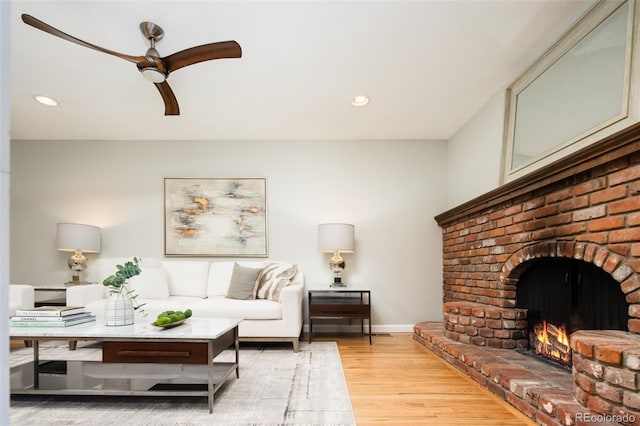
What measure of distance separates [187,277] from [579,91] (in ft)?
12.8

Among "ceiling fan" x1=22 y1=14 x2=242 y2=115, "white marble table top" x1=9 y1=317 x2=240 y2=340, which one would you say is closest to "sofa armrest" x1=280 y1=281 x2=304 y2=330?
"white marble table top" x1=9 y1=317 x2=240 y2=340

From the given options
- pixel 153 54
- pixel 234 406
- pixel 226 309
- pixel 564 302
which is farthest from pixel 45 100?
pixel 564 302

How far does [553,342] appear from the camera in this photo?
8.25ft

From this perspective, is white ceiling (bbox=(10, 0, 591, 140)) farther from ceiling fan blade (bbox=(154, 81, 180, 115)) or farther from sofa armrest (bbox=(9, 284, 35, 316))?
sofa armrest (bbox=(9, 284, 35, 316))

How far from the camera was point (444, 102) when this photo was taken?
3570mm

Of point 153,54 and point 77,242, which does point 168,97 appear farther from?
point 77,242

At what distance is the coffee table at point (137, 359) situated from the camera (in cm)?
212

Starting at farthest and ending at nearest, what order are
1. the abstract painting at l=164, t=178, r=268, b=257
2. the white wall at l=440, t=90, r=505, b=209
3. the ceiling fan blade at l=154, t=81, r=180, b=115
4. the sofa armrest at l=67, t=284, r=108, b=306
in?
1. the abstract painting at l=164, t=178, r=268, b=257
2. the sofa armrest at l=67, t=284, r=108, b=306
3. the white wall at l=440, t=90, r=505, b=209
4. the ceiling fan blade at l=154, t=81, r=180, b=115

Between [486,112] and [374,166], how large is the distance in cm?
147

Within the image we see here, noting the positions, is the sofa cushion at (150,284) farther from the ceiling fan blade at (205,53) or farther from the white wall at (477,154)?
the white wall at (477,154)

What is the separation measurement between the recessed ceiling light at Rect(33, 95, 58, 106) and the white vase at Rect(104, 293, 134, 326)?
2.22m

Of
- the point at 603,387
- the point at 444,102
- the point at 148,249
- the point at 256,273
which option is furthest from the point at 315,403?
the point at 148,249

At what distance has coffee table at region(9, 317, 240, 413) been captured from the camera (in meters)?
2.12

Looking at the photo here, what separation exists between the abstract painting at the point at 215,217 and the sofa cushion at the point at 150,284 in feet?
1.70
